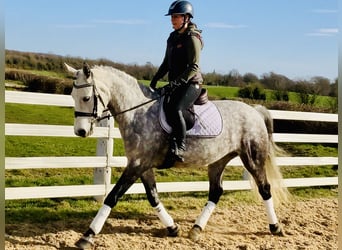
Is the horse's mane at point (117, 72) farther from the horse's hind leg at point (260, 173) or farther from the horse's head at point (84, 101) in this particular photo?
the horse's hind leg at point (260, 173)

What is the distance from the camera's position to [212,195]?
566 cm

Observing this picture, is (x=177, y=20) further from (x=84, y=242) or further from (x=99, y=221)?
(x=84, y=242)

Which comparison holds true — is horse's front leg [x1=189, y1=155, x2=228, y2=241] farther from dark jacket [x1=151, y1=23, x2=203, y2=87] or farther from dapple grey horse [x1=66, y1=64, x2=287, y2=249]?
dark jacket [x1=151, y1=23, x2=203, y2=87]

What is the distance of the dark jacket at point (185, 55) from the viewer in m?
4.79

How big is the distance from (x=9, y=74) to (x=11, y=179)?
4.01m

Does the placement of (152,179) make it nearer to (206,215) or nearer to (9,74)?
(206,215)

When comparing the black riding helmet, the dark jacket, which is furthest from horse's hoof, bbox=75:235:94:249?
the black riding helmet

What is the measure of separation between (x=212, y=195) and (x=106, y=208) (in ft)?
Result: 5.16

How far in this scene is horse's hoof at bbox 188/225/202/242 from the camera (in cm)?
525

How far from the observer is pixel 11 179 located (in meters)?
7.72

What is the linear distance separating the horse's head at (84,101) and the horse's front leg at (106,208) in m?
0.66

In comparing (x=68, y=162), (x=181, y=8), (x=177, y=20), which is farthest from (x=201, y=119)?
(x=68, y=162)

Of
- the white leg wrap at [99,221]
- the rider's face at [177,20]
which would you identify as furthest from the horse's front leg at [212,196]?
the rider's face at [177,20]

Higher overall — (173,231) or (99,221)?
(99,221)
